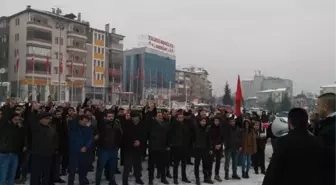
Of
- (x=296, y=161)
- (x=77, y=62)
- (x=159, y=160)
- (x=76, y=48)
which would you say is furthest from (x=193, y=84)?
(x=296, y=161)

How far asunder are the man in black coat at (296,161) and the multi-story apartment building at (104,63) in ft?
187

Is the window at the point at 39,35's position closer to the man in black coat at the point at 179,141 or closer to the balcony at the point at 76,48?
the balcony at the point at 76,48

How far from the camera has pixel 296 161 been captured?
3406 mm

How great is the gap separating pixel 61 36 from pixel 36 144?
167 feet

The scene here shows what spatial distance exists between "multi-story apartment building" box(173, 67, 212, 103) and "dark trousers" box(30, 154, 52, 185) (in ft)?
296

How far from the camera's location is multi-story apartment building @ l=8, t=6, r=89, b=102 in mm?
50625

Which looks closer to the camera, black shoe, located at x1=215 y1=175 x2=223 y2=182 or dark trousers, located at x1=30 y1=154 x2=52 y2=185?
dark trousers, located at x1=30 y1=154 x2=52 y2=185

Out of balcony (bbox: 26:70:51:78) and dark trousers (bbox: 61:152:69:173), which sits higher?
balcony (bbox: 26:70:51:78)

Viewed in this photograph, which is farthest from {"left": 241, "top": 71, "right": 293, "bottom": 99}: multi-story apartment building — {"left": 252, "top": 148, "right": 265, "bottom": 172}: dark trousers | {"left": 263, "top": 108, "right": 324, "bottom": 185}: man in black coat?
{"left": 263, "top": 108, "right": 324, "bottom": 185}: man in black coat

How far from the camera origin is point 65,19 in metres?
56.3

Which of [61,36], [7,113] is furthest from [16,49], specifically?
[7,113]

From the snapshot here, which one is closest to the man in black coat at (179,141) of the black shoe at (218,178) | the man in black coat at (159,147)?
the man in black coat at (159,147)

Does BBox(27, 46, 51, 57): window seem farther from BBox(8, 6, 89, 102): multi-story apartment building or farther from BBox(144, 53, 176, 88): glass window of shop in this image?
BBox(144, 53, 176, 88): glass window of shop

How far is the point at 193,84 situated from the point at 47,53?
68.3 metres
